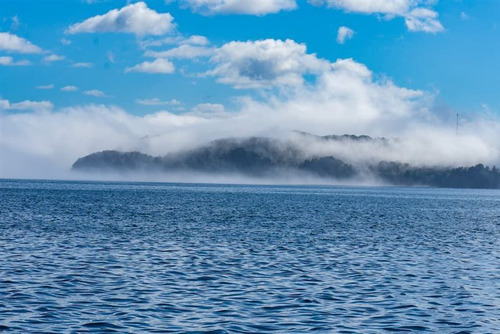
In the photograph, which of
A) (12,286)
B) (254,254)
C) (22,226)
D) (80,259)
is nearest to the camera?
(12,286)

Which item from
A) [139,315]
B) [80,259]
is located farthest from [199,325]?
[80,259]

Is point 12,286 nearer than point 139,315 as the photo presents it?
No

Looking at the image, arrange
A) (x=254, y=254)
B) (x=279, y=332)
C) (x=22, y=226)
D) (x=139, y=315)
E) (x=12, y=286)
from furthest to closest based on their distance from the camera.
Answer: (x=22, y=226), (x=254, y=254), (x=12, y=286), (x=139, y=315), (x=279, y=332)

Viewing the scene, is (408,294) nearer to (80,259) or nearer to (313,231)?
(80,259)

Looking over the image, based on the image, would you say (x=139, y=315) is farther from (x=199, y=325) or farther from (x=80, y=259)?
(x=80, y=259)

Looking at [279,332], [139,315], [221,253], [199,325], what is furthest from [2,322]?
[221,253]

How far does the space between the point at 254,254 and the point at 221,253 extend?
2.44 meters

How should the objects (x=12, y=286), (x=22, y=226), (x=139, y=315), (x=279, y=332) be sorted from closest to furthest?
1. (x=279, y=332)
2. (x=139, y=315)
3. (x=12, y=286)
4. (x=22, y=226)

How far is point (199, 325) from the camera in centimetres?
2477

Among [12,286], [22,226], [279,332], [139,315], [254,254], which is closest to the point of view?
[279,332]

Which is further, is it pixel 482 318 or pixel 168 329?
pixel 482 318

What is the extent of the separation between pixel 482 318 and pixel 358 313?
5.16m

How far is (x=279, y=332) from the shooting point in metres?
24.0

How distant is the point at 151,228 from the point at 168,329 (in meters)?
47.7
